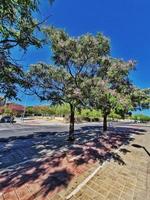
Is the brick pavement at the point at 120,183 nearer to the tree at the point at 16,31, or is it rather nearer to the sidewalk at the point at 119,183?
the sidewalk at the point at 119,183

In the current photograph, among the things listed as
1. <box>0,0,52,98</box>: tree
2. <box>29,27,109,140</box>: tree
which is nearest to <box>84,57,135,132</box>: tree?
<box>29,27,109,140</box>: tree

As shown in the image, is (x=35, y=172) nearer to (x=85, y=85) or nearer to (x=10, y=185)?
(x=10, y=185)

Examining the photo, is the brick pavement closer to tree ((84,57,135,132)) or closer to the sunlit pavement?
the sunlit pavement

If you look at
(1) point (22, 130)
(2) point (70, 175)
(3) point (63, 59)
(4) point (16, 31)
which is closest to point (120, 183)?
(2) point (70, 175)

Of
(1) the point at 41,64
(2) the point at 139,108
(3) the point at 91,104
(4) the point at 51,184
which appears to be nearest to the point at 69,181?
(4) the point at 51,184

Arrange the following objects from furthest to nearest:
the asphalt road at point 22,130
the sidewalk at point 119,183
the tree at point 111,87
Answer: the asphalt road at point 22,130
the tree at point 111,87
the sidewalk at point 119,183

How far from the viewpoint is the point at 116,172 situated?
31.4 feet

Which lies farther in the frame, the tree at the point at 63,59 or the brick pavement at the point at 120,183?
the tree at the point at 63,59

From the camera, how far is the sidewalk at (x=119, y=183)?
7.25 m

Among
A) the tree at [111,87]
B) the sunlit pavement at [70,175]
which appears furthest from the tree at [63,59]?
the sunlit pavement at [70,175]

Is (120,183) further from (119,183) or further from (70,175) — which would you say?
(70,175)

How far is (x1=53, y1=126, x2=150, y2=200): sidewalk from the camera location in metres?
7.25

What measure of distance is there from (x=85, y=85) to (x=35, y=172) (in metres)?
7.30

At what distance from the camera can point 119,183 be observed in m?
8.54
